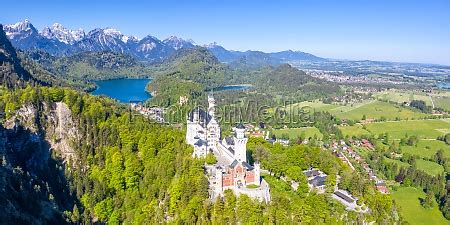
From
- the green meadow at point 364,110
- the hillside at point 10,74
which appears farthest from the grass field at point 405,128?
the hillside at point 10,74

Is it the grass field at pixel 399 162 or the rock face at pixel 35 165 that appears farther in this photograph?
the grass field at pixel 399 162

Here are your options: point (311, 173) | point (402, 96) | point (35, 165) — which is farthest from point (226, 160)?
point (402, 96)

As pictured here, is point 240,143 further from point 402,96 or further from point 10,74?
point 402,96

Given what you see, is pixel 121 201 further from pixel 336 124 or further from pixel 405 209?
pixel 336 124

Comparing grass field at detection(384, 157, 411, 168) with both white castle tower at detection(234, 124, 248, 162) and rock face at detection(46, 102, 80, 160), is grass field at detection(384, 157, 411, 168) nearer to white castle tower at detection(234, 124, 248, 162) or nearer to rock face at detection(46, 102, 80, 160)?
white castle tower at detection(234, 124, 248, 162)

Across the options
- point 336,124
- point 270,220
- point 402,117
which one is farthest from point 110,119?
point 402,117

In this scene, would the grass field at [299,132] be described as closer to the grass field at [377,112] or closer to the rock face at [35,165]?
the grass field at [377,112]

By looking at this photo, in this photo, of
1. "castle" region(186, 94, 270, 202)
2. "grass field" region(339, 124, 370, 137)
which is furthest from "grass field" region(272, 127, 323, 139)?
"castle" region(186, 94, 270, 202)
